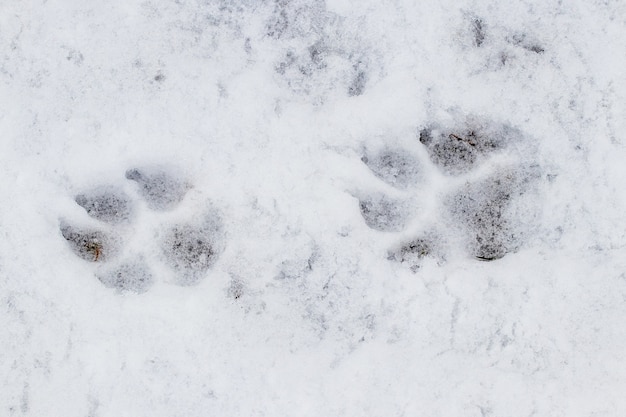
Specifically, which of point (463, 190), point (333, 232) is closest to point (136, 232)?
point (333, 232)

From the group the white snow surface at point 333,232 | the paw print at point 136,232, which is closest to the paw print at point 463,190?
the white snow surface at point 333,232

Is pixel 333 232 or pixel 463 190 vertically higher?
pixel 463 190

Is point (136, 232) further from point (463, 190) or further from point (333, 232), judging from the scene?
point (463, 190)

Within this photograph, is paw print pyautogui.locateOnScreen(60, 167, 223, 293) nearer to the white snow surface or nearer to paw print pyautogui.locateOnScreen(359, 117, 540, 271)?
the white snow surface

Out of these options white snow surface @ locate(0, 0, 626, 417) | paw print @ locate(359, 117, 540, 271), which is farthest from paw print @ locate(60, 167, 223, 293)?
paw print @ locate(359, 117, 540, 271)

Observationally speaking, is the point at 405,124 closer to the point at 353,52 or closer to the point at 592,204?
the point at 353,52

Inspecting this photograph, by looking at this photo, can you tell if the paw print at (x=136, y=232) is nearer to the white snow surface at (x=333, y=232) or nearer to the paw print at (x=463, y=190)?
the white snow surface at (x=333, y=232)
